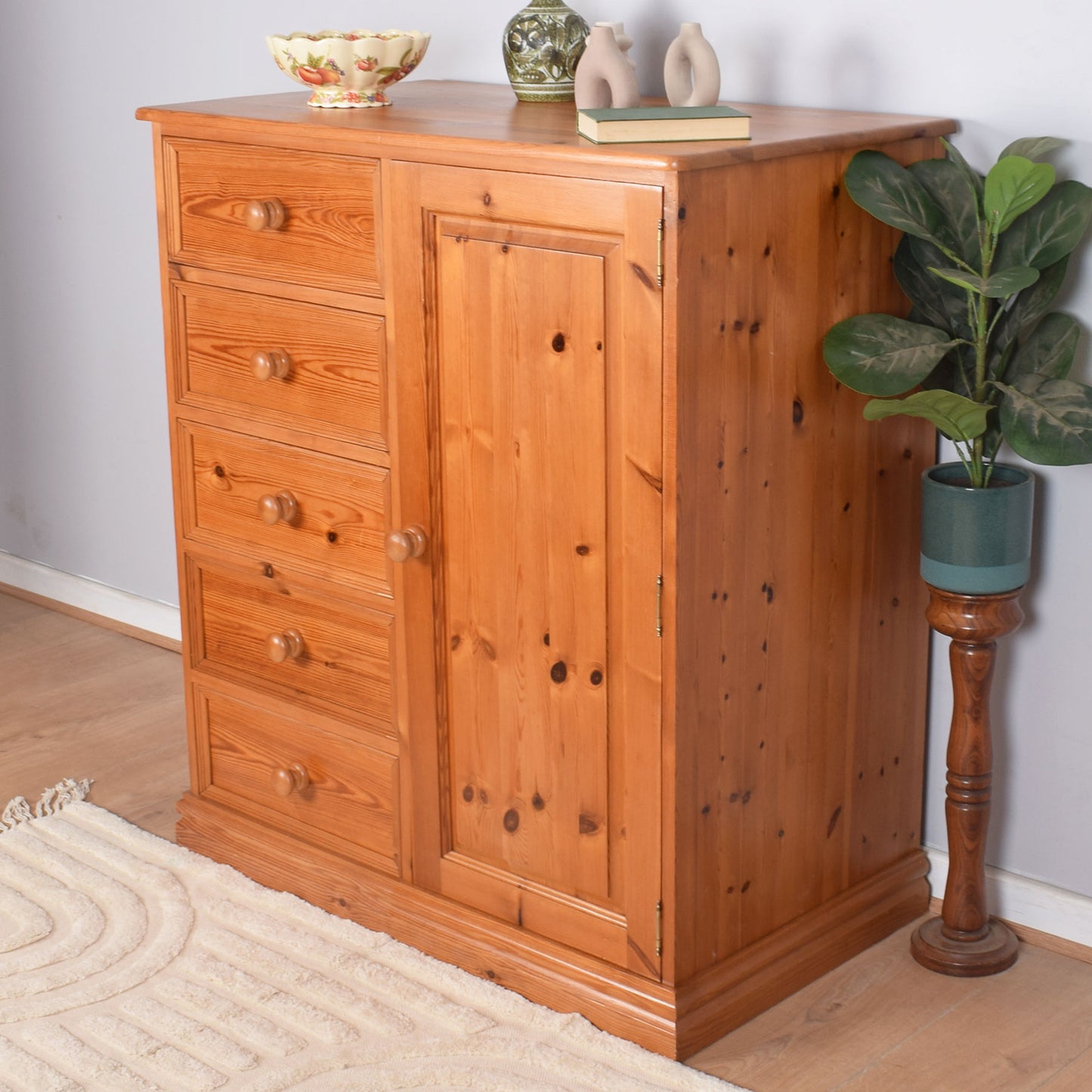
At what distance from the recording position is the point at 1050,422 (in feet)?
5.46

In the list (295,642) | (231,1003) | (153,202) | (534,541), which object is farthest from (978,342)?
(153,202)

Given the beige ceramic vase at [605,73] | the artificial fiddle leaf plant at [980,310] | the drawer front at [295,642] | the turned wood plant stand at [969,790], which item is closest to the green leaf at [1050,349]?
the artificial fiddle leaf plant at [980,310]

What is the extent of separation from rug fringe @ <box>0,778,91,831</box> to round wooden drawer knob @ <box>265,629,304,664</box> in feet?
1.94

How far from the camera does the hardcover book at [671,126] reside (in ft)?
5.32

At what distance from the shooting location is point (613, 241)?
1620 mm

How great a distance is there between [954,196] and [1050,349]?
211 millimetres

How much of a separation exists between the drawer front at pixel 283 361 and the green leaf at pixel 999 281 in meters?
0.69

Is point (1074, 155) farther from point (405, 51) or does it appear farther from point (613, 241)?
point (405, 51)

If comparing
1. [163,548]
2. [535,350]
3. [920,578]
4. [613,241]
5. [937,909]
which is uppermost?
[613,241]

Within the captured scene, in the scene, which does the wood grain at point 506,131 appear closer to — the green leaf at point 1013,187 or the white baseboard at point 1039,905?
the green leaf at point 1013,187

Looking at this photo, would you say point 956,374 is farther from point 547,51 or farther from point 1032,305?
point 547,51

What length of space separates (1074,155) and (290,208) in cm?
96

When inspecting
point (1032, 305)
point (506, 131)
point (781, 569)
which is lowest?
point (781, 569)

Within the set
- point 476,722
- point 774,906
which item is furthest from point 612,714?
point 774,906
